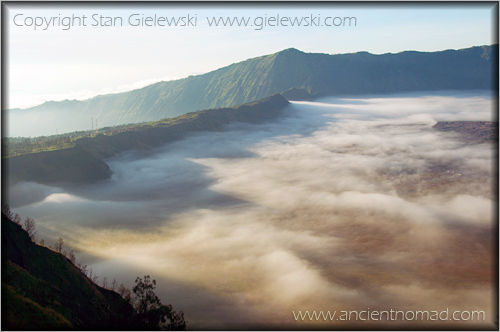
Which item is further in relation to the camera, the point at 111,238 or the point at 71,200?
the point at 71,200

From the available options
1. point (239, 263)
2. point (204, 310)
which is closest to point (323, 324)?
point (204, 310)

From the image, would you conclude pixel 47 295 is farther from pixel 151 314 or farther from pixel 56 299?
pixel 151 314

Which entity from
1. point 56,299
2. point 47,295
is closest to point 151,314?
point 56,299

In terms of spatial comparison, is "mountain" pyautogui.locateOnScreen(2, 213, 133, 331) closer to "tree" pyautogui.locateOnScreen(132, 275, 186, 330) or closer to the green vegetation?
the green vegetation

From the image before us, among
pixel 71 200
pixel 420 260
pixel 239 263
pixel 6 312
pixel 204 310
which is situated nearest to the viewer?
pixel 6 312

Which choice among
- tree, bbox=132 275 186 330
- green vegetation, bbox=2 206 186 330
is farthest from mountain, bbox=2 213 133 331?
tree, bbox=132 275 186 330

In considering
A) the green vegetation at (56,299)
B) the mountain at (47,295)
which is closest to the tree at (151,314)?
the green vegetation at (56,299)

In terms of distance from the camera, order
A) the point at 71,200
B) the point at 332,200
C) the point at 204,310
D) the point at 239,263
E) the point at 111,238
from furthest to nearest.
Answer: the point at 332,200, the point at 71,200, the point at 111,238, the point at 239,263, the point at 204,310

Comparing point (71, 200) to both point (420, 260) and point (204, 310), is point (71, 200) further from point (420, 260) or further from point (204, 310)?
point (420, 260)
